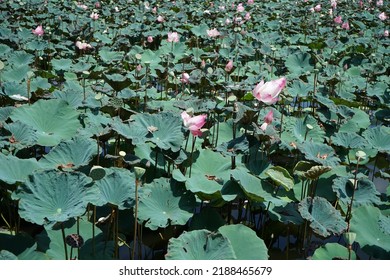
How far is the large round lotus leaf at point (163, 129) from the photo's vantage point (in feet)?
6.80

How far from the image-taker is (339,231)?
1.69 metres

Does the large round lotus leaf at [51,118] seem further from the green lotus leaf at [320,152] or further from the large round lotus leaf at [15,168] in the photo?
Result: the green lotus leaf at [320,152]

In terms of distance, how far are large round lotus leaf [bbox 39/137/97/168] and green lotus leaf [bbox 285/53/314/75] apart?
91.7 inches

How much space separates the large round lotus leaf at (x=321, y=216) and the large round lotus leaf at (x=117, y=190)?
609mm

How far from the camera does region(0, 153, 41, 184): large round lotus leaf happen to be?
5.72ft

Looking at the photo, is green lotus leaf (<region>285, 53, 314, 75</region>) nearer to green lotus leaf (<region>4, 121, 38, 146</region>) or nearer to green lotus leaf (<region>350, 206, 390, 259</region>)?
green lotus leaf (<region>350, 206, 390, 259</region>)

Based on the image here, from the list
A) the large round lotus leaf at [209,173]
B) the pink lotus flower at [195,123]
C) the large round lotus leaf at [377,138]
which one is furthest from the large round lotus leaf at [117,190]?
the large round lotus leaf at [377,138]

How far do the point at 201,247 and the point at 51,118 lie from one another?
116 centimetres

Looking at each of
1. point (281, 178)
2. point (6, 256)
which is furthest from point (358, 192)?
point (6, 256)

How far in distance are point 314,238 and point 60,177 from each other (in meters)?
1.17

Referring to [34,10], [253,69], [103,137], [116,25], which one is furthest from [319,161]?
[34,10]

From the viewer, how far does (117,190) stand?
171 centimetres

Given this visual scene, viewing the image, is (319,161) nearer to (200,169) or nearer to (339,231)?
(339,231)

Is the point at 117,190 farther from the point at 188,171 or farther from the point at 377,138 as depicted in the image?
the point at 377,138
